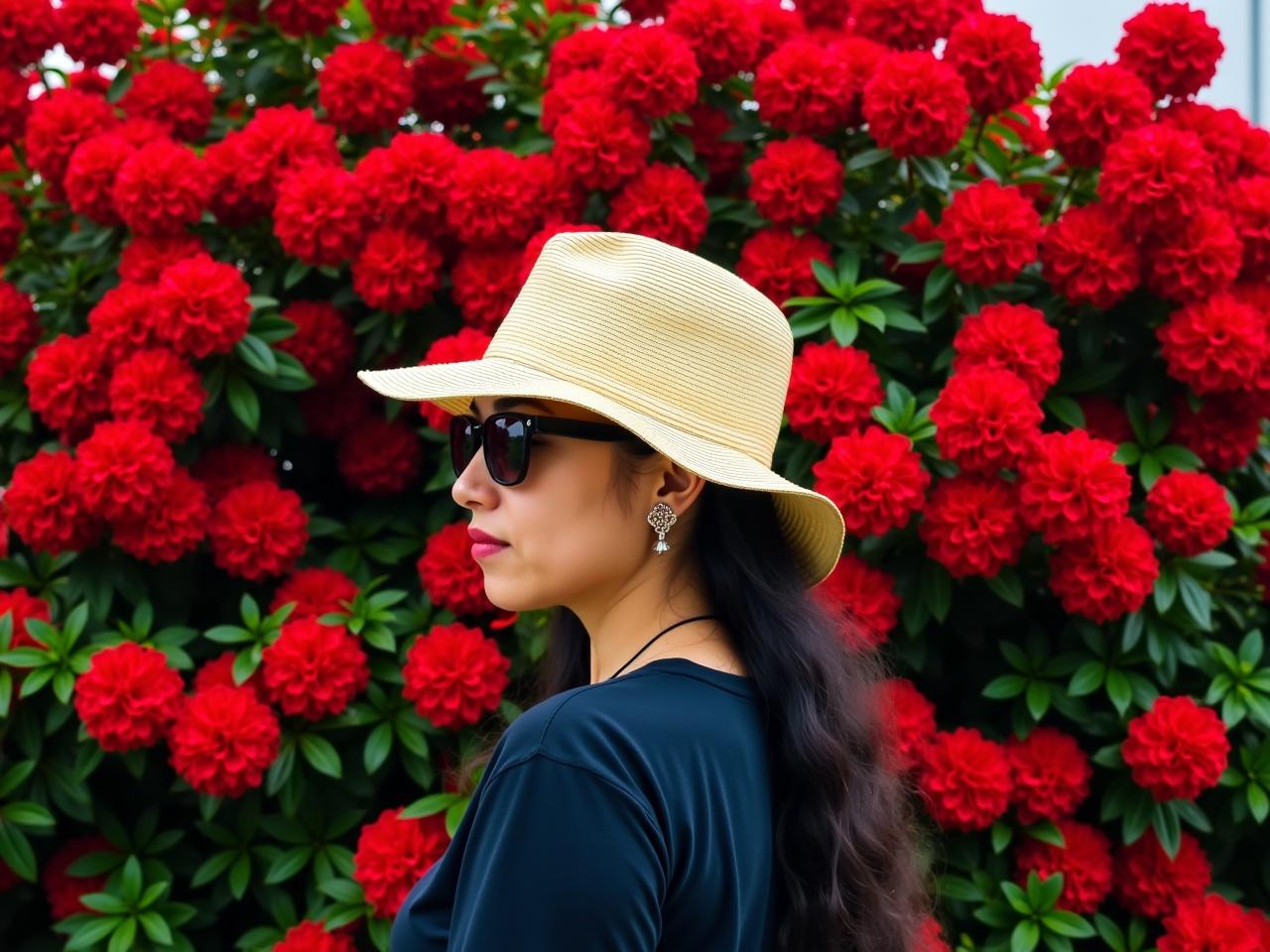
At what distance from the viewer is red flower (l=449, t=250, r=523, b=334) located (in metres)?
2.91

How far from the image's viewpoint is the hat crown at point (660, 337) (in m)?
1.55

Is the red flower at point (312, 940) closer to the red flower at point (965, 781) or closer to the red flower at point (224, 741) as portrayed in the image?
the red flower at point (224, 741)

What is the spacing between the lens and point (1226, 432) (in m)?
2.89

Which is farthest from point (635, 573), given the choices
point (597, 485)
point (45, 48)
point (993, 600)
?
point (45, 48)

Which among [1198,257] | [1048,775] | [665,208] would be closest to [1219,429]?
[1198,257]

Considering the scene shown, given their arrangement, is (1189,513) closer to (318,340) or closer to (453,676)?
(453,676)

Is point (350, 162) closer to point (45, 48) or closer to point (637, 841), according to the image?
point (45, 48)

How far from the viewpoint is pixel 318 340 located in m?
3.04

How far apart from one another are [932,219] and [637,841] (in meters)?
2.06

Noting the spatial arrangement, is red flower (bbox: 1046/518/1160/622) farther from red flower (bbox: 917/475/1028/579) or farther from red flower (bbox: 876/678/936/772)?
red flower (bbox: 876/678/936/772)

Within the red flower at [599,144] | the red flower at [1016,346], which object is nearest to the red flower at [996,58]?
the red flower at [1016,346]

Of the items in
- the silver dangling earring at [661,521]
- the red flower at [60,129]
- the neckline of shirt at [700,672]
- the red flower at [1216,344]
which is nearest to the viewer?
the neckline of shirt at [700,672]

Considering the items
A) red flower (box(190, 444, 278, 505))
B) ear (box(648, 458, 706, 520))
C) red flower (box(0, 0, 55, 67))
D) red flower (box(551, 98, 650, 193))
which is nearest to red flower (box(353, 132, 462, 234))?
red flower (box(551, 98, 650, 193))

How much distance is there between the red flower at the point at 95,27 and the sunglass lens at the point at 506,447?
2253mm
